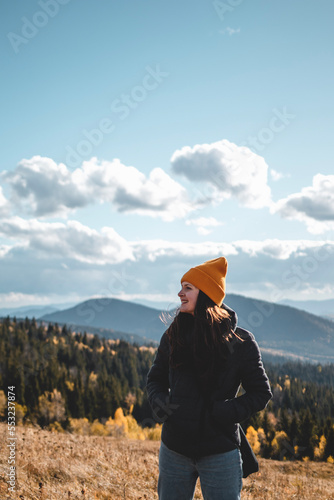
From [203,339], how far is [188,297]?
482mm

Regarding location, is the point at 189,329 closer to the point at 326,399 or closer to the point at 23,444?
the point at 23,444

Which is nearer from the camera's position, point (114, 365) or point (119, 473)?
point (119, 473)

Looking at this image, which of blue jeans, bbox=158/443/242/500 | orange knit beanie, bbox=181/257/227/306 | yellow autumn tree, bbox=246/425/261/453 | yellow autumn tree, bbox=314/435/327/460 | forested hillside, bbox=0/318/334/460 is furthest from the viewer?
yellow autumn tree, bbox=246/425/261/453

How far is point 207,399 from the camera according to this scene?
3549 millimetres

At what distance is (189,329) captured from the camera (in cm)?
382

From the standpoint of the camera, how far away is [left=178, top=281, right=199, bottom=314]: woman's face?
3.82m

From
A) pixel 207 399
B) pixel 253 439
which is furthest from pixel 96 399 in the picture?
pixel 207 399

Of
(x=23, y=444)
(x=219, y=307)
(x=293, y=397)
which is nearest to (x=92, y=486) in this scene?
(x=23, y=444)

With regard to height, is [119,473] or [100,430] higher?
[119,473]

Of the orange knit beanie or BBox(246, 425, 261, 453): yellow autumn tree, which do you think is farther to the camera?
BBox(246, 425, 261, 453): yellow autumn tree

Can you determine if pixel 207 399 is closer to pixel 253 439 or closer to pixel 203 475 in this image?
pixel 203 475

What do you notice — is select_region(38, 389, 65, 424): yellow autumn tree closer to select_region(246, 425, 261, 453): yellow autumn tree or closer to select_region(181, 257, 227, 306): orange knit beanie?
select_region(246, 425, 261, 453): yellow autumn tree

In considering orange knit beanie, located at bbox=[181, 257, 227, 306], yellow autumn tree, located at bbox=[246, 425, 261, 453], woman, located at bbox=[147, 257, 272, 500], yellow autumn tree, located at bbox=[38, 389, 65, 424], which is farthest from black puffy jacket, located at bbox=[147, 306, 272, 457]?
yellow autumn tree, located at bbox=[246, 425, 261, 453]

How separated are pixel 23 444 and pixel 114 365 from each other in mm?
101783
